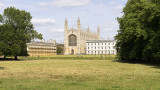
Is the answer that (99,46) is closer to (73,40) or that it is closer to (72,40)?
(73,40)

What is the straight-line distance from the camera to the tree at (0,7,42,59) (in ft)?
167

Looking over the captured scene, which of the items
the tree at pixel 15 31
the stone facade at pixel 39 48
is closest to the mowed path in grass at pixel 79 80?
the tree at pixel 15 31

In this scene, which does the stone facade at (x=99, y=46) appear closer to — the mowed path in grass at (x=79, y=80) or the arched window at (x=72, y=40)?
the arched window at (x=72, y=40)

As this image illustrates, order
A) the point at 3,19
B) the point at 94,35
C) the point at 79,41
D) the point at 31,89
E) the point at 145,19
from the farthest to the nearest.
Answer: the point at 94,35 → the point at 79,41 → the point at 3,19 → the point at 145,19 → the point at 31,89

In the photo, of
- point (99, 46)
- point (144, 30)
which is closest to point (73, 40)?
point (99, 46)

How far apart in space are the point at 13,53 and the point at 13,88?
41.2 meters

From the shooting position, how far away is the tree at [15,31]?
5088cm

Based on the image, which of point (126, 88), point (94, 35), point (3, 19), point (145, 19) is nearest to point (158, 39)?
point (145, 19)

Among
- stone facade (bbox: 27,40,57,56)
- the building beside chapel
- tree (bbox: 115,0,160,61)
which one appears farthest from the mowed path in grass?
the building beside chapel

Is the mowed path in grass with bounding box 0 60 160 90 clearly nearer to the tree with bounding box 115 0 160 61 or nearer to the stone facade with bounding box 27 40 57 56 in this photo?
the tree with bounding box 115 0 160 61

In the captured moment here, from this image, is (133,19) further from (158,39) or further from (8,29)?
(8,29)

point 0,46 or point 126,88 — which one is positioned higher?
point 0,46

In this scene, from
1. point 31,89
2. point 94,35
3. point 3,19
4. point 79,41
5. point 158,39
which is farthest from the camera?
point 94,35

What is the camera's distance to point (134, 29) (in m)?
35.2
